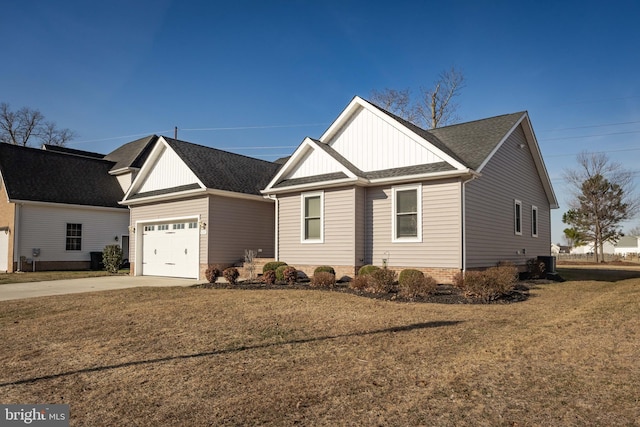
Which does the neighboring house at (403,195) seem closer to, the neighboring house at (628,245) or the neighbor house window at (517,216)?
the neighbor house window at (517,216)

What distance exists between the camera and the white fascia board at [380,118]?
1432 centimetres

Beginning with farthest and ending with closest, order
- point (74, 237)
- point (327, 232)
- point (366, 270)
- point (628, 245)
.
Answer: point (628, 245) < point (74, 237) < point (327, 232) < point (366, 270)

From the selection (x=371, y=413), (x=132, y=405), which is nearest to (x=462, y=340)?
(x=371, y=413)

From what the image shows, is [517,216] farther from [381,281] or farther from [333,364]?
[333,364]

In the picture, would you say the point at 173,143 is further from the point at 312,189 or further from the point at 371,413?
the point at 371,413

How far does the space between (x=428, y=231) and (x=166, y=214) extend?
469 inches

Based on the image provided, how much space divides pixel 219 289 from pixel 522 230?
1265 centimetres

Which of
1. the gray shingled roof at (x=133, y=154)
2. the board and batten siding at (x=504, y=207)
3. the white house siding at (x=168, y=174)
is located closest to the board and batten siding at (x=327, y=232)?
the board and batten siding at (x=504, y=207)

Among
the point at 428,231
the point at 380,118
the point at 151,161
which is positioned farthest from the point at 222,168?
the point at 428,231

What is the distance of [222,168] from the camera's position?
67.7 feet

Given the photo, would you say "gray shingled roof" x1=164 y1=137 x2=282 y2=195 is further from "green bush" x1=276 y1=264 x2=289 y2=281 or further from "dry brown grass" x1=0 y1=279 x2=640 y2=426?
"dry brown grass" x1=0 y1=279 x2=640 y2=426

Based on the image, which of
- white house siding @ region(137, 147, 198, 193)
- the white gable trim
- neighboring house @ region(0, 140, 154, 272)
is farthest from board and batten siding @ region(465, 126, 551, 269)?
neighboring house @ region(0, 140, 154, 272)

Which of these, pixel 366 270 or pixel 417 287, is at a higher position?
pixel 366 270

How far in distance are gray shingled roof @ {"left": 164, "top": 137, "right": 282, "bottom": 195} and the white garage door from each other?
6.92ft
